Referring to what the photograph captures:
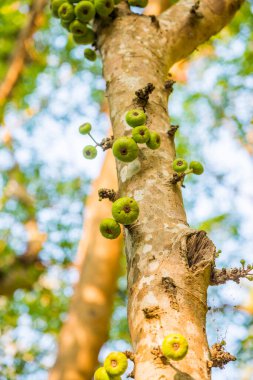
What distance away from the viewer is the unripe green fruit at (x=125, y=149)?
6.91ft

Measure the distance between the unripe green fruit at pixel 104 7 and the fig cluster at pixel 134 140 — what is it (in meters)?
1.21

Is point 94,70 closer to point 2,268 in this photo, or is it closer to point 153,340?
point 2,268

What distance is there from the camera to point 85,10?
302cm

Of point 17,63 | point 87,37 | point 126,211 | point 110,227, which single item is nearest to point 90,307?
point 87,37

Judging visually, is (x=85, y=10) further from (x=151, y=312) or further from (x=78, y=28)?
(x=151, y=312)

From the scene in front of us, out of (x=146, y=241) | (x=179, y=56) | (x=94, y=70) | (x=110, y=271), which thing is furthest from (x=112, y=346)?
(x=146, y=241)

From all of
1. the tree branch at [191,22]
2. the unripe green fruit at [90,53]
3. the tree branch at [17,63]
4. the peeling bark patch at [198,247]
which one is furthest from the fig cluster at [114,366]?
the tree branch at [17,63]

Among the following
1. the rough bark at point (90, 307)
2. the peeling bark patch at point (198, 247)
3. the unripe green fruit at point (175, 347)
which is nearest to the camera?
the unripe green fruit at point (175, 347)

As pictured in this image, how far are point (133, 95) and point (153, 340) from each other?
1.43 metres

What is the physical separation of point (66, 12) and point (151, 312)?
2284mm

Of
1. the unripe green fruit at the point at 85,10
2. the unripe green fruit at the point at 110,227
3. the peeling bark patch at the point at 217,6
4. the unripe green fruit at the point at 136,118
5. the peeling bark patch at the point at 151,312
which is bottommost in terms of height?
the peeling bark patch at the point at 151,312

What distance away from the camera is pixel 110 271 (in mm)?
6938

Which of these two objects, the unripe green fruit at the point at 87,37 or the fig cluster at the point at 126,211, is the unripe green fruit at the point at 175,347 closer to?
the fig cluster at the point at 126,211

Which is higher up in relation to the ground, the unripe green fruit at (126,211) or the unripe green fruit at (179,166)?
the unripe green fruit at (179,166)
